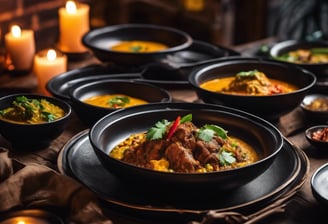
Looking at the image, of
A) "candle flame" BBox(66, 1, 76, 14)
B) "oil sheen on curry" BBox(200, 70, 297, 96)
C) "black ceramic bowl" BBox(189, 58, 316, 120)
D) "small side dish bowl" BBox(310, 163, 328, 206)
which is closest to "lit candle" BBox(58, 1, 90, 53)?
"candle flame" BBox(66, 1, 76, 14)

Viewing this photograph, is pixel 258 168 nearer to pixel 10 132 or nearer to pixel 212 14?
pixel 10 132

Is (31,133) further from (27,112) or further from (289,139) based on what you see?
(289,139)

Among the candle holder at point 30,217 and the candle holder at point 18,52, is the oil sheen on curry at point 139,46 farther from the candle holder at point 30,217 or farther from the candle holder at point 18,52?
the candle holder at point 30,217

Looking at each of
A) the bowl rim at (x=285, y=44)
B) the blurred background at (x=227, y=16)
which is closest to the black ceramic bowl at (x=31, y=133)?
the bowl rim at (x=285, y=44)

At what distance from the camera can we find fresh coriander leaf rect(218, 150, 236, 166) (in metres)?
1.77

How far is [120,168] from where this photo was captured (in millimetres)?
1692

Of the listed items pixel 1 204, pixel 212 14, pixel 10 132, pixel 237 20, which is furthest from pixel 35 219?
pixel 237 20

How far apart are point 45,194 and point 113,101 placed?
69cm

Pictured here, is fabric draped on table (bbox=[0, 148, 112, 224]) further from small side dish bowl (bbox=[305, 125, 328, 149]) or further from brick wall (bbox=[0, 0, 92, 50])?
brick wall (bbox=[0, 0, 92, 50])

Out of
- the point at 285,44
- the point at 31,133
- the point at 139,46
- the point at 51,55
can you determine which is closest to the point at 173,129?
the point at 31,133

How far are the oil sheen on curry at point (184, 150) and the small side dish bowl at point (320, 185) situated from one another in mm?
212

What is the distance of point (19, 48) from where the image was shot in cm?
292

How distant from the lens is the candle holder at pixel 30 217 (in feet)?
5.29

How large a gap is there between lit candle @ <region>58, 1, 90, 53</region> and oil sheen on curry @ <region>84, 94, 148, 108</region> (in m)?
0.74
